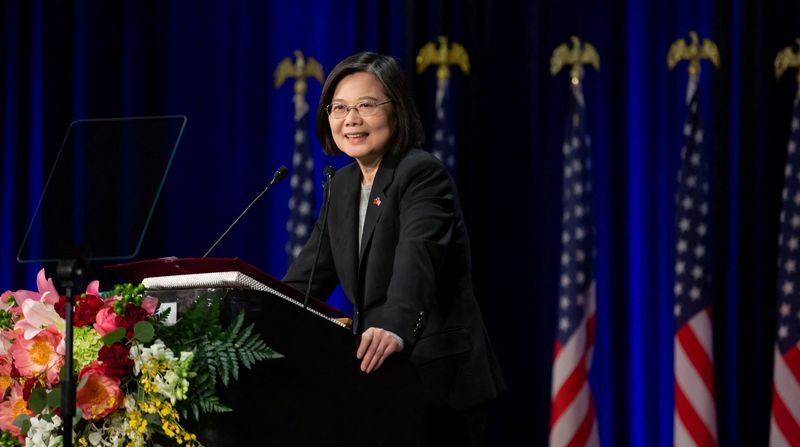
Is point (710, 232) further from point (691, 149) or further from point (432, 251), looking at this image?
point (432, 251)

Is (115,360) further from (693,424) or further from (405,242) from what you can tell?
(693,424)

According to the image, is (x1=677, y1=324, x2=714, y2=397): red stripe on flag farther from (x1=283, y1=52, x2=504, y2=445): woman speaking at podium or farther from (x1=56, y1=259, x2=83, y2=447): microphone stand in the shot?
(x1=56, y1=259, x2=83, y2=447): microphone stand

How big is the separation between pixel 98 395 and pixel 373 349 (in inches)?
23.4

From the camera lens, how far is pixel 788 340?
562cm

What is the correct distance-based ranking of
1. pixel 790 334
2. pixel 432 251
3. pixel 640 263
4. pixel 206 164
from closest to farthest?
pixel 432 251
pixel 790 334
pixel 640 263
pixel 206 164

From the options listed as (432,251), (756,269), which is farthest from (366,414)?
(756,269)

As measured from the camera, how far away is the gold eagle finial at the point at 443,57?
6230 mm

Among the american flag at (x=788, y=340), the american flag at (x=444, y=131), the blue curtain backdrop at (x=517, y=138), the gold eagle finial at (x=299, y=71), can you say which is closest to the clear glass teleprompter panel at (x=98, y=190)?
the american flag at (x=444, y=131)

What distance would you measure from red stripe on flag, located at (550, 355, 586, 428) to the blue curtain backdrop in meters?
0.27

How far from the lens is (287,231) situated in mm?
6488

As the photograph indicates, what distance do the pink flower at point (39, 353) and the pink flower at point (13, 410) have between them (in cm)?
6

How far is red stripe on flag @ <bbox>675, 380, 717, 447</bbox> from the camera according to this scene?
222 inches

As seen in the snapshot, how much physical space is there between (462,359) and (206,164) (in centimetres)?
422

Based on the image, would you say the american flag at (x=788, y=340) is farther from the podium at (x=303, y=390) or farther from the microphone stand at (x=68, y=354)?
the microphone stand at (x=68, y=354)
